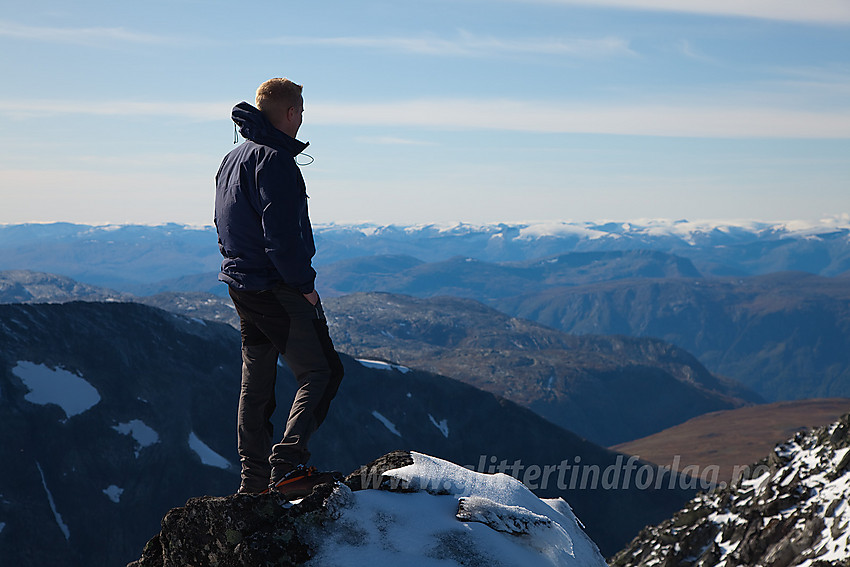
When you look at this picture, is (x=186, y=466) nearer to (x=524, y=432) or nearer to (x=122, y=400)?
(x=122, y=400)

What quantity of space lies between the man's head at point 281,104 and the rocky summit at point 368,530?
4.39 m

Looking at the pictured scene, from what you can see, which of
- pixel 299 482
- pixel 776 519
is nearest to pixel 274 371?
pixel 299 482

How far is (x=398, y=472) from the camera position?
8805mm

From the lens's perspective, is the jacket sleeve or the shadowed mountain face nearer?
the jacket sleeve

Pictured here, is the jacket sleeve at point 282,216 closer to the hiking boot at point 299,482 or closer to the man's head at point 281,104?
the man's head at point 281,104

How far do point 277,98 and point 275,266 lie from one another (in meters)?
2.09

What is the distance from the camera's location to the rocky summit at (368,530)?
279 inches

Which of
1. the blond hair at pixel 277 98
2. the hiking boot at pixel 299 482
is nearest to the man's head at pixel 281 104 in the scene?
the blond hair at pixel 277 98

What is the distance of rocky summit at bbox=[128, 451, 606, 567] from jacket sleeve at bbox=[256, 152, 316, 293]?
2609mm

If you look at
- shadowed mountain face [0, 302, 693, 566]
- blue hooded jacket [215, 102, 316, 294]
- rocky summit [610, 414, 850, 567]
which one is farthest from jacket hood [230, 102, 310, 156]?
shadowed mountain face [0, 302, 693, 566]

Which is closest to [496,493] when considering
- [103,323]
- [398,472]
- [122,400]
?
[398,472]

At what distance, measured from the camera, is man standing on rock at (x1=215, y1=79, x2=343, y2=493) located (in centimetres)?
750

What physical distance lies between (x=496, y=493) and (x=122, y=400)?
358ft

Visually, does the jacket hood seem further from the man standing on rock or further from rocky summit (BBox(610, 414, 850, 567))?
rocky summit (BBox(610, 414, 850, 567))
